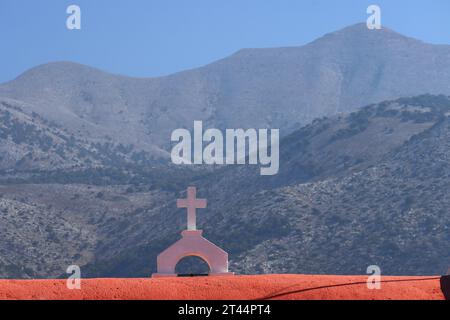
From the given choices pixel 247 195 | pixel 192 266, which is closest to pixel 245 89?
pixel 247 195

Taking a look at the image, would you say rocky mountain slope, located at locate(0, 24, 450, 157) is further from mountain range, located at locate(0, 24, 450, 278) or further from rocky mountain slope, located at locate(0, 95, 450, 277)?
rocky mountain slope, located at locate(0, 95, 450, 277)

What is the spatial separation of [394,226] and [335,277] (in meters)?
51.6

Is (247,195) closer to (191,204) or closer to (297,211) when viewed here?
(297,211)

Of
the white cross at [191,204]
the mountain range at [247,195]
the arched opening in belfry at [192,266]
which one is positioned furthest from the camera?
the arched opening in belfry at [192,266]

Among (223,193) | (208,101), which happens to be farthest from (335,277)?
(208,101)

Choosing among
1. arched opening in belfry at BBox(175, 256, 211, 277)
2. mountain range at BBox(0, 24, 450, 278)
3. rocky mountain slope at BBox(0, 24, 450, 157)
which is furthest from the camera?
rocky mountain slope at BBox(0, 24, 450, 157)

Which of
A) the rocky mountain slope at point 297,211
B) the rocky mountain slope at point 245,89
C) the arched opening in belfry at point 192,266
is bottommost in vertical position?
the arched opening in belfry at point 192,266

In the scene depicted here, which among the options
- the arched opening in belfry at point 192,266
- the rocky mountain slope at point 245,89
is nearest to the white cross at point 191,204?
the arched opening in belfry at point 192,266

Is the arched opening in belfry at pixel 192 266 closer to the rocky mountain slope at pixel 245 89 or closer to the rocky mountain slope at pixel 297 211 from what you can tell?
the rocky mountain slope at pixel 297 211

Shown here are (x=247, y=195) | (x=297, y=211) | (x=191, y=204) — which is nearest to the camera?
(x=191, y=204)

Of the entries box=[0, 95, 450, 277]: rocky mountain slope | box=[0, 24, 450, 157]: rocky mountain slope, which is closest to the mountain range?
box=[0, 95, 450, 277]: rocky mountain slope

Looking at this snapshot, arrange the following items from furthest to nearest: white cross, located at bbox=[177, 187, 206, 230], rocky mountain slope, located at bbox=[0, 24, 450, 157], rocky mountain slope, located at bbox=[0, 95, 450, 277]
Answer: rocky mountain slope, located at bbox=[0, 24, 450, 157] < rocky mountain slope, located at bbox=[0, 95, 450, 277] < white cross, located at bbox=[177, 187, 206, 230]

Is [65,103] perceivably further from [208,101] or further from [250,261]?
[250,261]
